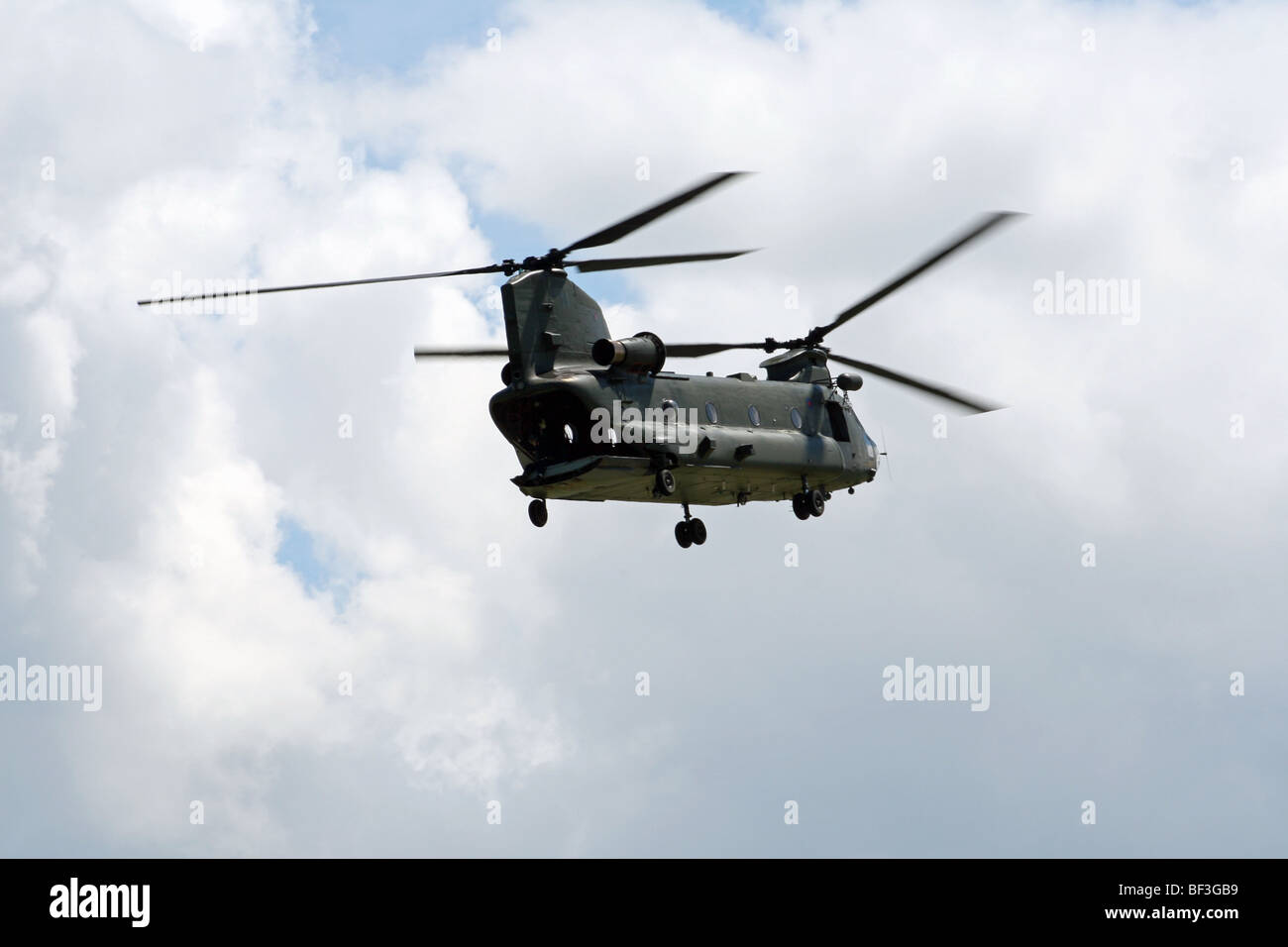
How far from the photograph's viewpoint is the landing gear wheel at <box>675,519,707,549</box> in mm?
54094

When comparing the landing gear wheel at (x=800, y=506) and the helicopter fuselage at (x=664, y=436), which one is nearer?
the helicopter fuselage at (x=664, y=436)

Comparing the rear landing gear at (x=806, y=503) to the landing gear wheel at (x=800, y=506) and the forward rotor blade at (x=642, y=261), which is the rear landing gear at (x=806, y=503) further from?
the forward rotor blade at (x=642, y=261)

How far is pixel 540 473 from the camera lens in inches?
1966

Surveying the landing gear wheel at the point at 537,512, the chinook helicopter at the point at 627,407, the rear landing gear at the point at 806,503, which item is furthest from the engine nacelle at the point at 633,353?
the rear landing gear at the point at 806,503

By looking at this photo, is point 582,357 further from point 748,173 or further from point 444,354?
point 748,173

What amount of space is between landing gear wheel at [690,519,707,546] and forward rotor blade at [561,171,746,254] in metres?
8.47

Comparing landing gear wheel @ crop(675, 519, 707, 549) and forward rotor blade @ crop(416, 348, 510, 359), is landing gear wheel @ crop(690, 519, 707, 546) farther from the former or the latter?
forward rotor blade @ crop(416, 348, 510, 359)

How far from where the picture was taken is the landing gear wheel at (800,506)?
56.2 meters

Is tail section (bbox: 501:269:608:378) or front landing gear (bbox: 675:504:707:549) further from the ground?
tail section (bbox: 501:269:608:378)

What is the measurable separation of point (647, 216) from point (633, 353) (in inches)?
179

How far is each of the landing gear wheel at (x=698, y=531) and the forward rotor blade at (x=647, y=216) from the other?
8.47 metres

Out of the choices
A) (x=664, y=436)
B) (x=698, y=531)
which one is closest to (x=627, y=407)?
(x=664, y=436)

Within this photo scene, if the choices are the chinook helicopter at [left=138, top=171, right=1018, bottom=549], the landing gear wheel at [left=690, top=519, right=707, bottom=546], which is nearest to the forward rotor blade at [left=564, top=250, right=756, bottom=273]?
the chinook helicopter at [left=138, top=171, right=1018, bottom=549]

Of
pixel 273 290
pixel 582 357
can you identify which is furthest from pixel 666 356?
pixel 273 290
